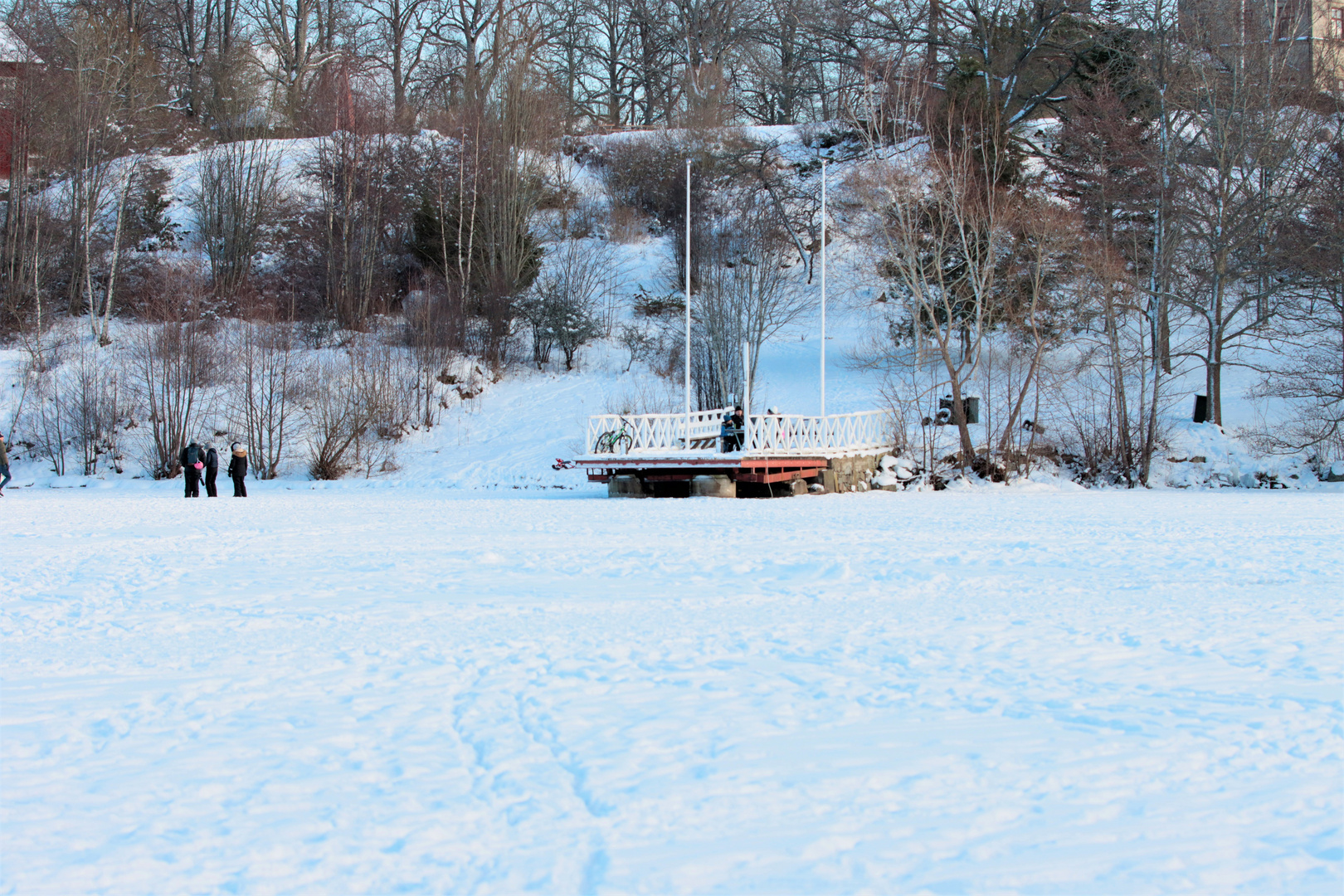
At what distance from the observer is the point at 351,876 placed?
11.3ft

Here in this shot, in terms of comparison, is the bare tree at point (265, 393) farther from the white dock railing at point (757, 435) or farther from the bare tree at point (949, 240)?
the bare tree at point (949, 240)

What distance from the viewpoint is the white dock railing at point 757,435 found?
853 inches

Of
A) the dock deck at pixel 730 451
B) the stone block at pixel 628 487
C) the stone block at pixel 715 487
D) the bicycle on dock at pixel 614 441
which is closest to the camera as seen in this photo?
the dock deck at pixel 730 451

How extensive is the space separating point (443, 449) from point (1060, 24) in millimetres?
29197

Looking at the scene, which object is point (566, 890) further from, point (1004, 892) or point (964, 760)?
point (964, 760)

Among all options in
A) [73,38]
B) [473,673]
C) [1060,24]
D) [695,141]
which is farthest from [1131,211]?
[73,38]

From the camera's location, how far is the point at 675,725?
197 inches

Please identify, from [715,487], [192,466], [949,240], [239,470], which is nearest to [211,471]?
[192,466]

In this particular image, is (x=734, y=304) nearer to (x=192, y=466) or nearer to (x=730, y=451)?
(x=730, y=451)

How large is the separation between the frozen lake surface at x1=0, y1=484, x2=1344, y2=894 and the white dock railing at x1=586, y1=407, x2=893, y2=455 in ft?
35.9

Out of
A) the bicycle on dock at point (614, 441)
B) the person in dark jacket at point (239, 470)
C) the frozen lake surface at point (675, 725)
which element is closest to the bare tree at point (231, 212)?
the person in dark jacket at point (239, 470)

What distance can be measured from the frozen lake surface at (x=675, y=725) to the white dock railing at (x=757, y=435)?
35.9 ft

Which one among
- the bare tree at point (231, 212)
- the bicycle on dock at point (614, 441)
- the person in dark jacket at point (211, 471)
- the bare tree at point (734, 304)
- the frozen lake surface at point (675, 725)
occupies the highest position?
the bare tree at point (231, 212)

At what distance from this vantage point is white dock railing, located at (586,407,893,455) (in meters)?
21.7
